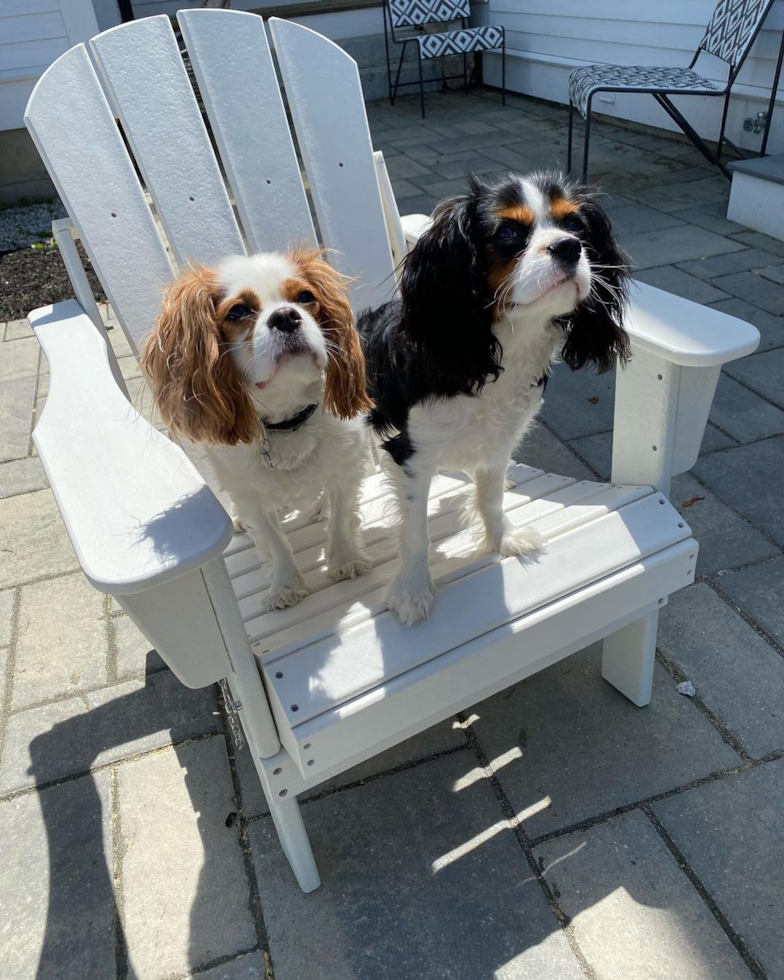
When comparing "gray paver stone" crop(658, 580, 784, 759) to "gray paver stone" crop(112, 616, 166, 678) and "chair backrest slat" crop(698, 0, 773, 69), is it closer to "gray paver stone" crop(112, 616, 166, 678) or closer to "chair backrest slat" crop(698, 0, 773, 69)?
"gray paver stone" crop(112, 616, 166, 678)

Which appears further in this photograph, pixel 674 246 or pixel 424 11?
pixel 424 11

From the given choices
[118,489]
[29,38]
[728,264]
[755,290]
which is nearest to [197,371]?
[118,489]

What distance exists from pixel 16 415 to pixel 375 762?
2566mm

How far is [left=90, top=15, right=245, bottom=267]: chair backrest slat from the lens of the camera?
188 centimetres

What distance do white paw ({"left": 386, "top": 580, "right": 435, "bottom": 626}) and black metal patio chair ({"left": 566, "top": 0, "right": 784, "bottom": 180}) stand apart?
402 cm

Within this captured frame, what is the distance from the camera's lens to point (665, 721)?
183 cm

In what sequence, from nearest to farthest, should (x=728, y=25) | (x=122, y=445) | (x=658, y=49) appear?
1. (x=122, y=445)
2. (x=728, y=25)
3. (x=658, y=49)

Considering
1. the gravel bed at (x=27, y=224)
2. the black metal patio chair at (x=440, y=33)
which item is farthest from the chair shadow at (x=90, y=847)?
the black metal patio chair at (x=440, y=33)

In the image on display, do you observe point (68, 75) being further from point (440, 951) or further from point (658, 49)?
point (658, 49)

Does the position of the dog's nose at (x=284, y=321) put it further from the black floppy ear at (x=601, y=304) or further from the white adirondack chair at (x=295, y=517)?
the black floppy ear at (x=601, y=304)

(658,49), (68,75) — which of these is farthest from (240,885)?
(658,49)

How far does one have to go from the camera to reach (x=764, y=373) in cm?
315

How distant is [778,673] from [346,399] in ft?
4.35

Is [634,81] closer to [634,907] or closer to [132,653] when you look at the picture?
[132,653]
